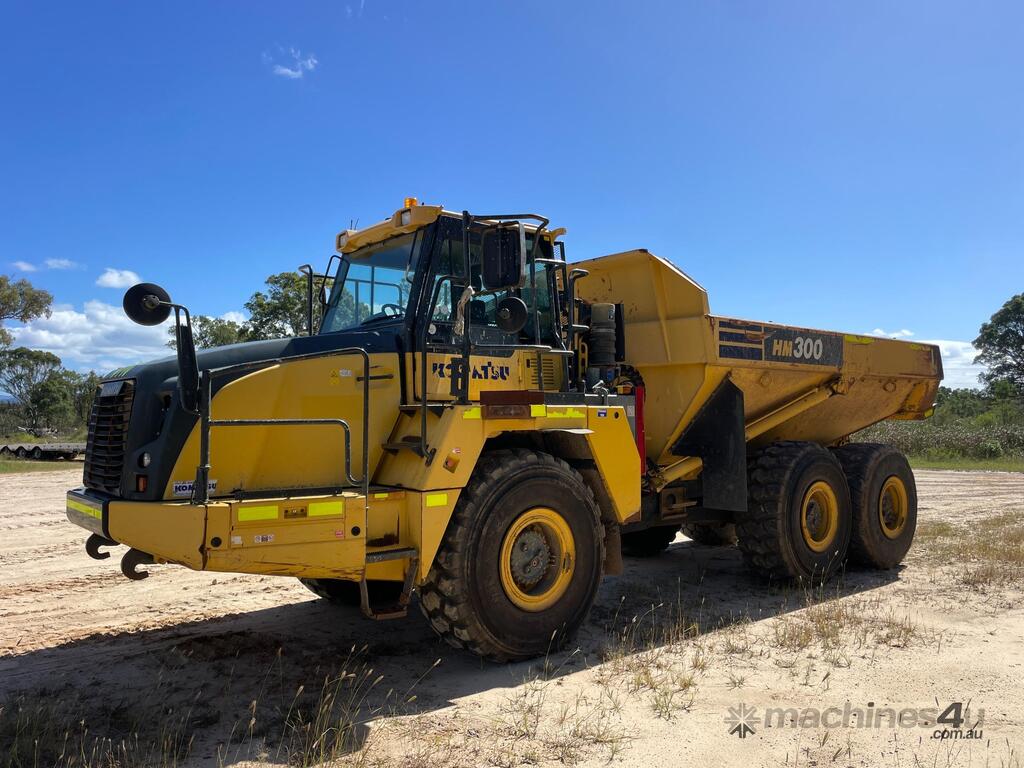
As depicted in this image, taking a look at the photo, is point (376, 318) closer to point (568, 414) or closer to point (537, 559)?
point (568, 414)

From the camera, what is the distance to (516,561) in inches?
205

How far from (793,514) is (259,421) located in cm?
538

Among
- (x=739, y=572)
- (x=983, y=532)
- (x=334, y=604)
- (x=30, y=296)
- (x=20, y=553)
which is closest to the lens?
(x=334, y=604)

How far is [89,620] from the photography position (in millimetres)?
6262

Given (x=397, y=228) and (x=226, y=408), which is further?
(x=397, y=228)

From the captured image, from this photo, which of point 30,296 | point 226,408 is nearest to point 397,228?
point 226,408

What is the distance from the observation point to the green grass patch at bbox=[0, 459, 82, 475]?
2105 cm

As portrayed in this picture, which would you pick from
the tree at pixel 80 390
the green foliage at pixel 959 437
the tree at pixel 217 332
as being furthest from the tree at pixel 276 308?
the tree at pixel 80 390

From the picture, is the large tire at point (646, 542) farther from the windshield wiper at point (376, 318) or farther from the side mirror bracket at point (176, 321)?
the side mirror bracket at point (176, 321)

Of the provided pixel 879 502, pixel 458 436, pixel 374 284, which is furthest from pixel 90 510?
pixel 879 502

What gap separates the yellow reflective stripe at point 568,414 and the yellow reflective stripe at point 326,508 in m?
1.64

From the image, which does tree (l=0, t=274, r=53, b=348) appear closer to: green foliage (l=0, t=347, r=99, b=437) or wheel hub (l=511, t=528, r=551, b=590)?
green foliage (l=0, t=347, r=99, b=437)

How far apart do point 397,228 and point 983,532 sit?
9227mm

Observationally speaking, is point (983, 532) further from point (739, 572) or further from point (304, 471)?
point (304, 471)
